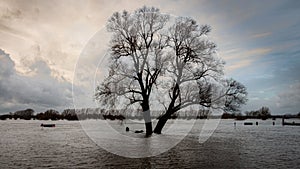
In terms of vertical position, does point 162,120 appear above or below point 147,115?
below

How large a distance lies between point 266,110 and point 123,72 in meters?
182

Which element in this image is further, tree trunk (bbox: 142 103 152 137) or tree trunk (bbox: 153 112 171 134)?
tree trunk (bbox: 142 103 152 137)

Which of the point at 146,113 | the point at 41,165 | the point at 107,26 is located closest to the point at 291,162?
the point at 41,165

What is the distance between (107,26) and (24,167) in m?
23.4

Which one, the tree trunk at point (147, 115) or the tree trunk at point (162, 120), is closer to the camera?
the tree trunk at point (162, 120)

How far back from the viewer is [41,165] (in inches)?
588

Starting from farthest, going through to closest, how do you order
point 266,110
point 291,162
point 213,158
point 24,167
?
point 266,110
point 213,158
point 291,162
point 24,167

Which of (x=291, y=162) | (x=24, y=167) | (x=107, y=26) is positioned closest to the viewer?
(x=24, y=167)

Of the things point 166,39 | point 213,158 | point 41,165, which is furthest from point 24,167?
point 166,39

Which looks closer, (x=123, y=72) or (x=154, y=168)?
(x=154, y=168)

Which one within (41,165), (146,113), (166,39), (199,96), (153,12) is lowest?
(41,165)

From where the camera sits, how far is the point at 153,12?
114ft

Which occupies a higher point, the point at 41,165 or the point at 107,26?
the point at 107,26

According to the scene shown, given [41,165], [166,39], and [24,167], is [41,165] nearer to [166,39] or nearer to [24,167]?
[24,167]
